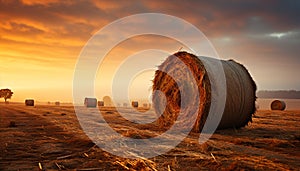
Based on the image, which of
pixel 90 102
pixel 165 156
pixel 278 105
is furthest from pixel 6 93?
pixel 165 156

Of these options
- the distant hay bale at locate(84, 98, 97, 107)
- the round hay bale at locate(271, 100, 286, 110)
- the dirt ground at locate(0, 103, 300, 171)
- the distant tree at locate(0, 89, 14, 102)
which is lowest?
the dirt ground at locate(0, 103, 300, 171)

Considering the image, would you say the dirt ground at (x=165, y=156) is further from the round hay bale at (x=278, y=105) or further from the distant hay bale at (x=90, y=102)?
the distant hay bale at (x=90, y=102)

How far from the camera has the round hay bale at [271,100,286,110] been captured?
2413 centimetres

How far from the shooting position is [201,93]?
8.43 metres

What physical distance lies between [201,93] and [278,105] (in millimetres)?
18772

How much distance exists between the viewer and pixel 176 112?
9.32m

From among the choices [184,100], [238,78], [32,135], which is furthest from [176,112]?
[32,135]

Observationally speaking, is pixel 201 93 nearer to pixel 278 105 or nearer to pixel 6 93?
pixel 278 105

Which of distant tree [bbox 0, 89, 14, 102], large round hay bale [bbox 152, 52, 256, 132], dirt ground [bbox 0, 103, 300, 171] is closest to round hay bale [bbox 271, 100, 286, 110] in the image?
large round hay bale [bbox 152, 52, 256, 132]

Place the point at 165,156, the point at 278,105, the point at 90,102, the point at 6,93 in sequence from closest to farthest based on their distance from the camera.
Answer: the point at 165,156
the point at 278,105
the point at 90,102
the point at 6,93

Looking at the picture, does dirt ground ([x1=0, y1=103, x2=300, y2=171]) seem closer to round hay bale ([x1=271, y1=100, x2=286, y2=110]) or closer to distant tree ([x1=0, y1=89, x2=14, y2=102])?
round hay bale ([x1=271, y1=100, x2=286, y2=110])

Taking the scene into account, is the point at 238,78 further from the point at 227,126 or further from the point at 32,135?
the point at 32,135

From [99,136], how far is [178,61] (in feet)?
12.7

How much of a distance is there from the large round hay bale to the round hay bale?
16.3 meters
